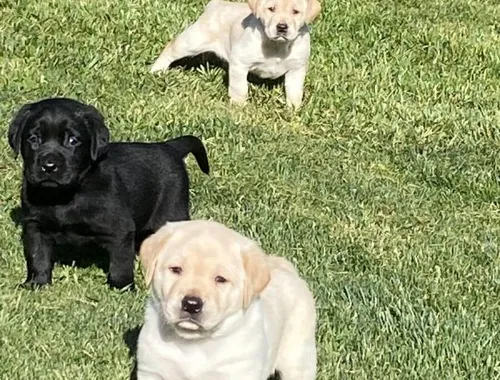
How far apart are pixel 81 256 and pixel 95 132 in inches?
34.0

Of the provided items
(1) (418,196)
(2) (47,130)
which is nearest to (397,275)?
(1) (418,196)

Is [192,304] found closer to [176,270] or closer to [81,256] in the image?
[176,270]

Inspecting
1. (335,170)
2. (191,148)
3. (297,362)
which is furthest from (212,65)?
(297,362)

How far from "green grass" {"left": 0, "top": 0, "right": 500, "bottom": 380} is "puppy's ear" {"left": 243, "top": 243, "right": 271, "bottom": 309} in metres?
0.94

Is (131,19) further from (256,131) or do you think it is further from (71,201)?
(71,201)

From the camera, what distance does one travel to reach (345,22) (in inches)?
389

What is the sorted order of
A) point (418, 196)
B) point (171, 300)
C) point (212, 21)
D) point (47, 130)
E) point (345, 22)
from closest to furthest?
1. point (171, 300)
2. point (47, 130)
3. point (418, 196)
4. point (212, 21)
5. point (345, 22)

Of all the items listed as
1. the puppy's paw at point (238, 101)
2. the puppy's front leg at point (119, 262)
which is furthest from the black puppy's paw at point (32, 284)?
the puppy's paw at point (238, 101)

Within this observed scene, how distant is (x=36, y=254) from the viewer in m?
5.55

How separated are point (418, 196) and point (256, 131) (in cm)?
131

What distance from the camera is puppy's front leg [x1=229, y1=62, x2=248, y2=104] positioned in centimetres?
854

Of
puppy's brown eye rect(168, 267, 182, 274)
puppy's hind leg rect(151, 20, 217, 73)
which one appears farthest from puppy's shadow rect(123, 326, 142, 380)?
puppy's hind leg rect(151, 20, 217, 73)

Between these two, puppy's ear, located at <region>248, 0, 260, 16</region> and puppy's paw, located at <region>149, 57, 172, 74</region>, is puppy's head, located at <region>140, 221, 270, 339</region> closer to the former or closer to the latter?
puppy's ear, located at <region>248, 0, 260, 16</region>

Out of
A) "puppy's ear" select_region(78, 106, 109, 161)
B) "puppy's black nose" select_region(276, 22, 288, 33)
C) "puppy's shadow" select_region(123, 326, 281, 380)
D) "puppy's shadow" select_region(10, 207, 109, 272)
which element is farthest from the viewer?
"puppy's black nose" select_region(276, 22, 288, 33)
